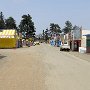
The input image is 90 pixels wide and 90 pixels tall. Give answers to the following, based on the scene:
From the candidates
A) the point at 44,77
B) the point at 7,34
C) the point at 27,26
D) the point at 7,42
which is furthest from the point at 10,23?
the point at 44,77

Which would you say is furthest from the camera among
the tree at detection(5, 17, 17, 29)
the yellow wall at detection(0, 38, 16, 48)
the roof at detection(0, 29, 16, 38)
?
the tree at detection(5, 17, 17, 29)

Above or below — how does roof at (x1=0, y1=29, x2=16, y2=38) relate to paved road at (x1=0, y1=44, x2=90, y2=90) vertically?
above

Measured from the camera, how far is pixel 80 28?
276ft

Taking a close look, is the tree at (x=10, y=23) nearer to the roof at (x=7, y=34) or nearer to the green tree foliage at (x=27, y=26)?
the green tree foliage at (x=27, y=26)

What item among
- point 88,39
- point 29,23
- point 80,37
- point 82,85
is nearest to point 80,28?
Answer: point 80,37

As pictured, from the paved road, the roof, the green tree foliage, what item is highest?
the green tree foliage

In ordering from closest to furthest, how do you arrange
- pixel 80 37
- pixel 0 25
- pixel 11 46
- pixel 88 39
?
pixel 88 39 < pixel 80 37 < pixel 11 46 < pixel 0 25

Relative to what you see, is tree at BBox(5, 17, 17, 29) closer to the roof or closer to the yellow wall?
the roof

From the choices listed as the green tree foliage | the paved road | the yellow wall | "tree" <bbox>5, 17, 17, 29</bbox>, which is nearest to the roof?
the yellow wall

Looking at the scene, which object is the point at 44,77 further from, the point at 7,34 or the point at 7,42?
the point at 7,34

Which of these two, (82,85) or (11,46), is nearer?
(82,85)

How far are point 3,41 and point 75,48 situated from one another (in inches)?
752

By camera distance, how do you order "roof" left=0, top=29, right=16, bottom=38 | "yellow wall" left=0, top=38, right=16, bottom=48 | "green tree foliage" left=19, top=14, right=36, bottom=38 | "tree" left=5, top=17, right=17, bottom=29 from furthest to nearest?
"green tree foliage" left=19, top=14, right=36, bottom=38
"tree" left=5, top=17, right=17, bottom=29
"roof" left=0, top=29, right=16, bottom=38
"yellow wall" left=0, top=38, right=16, bottom=48

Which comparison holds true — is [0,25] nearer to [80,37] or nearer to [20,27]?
[20,27]
